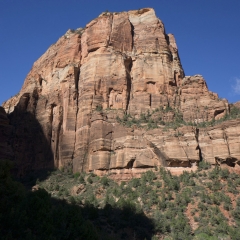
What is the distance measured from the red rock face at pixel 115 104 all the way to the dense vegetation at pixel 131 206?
305 centimetres

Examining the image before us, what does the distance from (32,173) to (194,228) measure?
28.8m

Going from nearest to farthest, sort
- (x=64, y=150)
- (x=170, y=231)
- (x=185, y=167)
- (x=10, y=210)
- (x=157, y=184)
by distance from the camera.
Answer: (x=10, y=210) < (x=170, y=231) < (x=157, y=184) < (x=185, y=167) < (x=64, y=150)

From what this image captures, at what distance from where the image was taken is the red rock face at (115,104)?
44594mm

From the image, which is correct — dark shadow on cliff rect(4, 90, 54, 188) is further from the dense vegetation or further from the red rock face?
the dense vegetation

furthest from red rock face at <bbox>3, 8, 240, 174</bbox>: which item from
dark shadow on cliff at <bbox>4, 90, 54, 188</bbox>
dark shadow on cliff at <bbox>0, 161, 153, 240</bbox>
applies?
dark shadow on cliff at <bbox>0, 161, 153, 240</bbox>

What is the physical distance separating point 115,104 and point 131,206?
20.7 meters

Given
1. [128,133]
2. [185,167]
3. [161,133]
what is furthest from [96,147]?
[185,167]

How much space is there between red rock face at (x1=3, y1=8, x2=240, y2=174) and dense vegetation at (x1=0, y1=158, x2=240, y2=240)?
3.05 meters

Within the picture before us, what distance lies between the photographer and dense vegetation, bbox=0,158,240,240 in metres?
22.8

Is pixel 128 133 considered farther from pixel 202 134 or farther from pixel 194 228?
pixel 194 228

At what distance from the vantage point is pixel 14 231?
20.4m

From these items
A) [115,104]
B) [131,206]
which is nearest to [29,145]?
[115,104]

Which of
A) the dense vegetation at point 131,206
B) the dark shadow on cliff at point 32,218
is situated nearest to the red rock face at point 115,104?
the dense vegetation at point 131,206

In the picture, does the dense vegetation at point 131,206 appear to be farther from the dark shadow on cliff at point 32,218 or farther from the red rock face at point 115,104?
the red rock face at point 115,104
